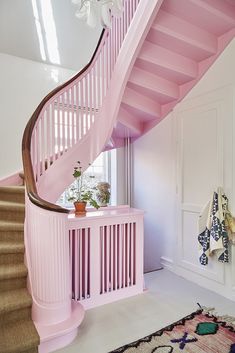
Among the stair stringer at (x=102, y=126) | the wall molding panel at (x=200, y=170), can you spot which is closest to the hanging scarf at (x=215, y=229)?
the wall molding panel at (x=200, y=170)

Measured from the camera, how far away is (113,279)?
8.57ft

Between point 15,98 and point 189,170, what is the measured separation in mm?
2788

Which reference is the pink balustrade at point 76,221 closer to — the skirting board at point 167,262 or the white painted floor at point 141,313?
the white painted floor at point 141,313

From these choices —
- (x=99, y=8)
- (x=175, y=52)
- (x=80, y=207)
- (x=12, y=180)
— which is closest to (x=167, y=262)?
(x=80, y=207)

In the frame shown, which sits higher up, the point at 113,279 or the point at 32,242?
the point at 32,242

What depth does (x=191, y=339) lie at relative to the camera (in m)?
1.88

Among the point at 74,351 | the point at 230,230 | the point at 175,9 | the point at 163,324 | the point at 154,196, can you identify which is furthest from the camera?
the point at 154,196

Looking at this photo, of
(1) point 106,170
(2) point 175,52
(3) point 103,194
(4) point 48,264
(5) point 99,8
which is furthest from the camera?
(1) point 106,170

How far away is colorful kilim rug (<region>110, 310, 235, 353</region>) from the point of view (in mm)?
1764

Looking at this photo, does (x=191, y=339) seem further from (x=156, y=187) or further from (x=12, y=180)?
(x=12, y=180)

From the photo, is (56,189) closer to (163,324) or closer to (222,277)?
(163,324)

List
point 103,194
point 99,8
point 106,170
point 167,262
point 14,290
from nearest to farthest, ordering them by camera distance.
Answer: point 99,8
point 14,290
point 103,194
point 167,262
point 106,170

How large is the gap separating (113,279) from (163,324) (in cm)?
70

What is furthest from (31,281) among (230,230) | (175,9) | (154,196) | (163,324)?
(175,9)
